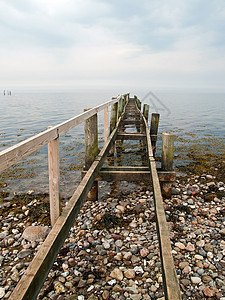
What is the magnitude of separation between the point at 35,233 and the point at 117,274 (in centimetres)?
181

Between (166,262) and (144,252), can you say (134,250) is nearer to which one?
(144,252)

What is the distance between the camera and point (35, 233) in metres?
4.13

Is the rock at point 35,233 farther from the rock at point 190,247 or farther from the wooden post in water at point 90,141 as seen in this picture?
the rock at point 190,247

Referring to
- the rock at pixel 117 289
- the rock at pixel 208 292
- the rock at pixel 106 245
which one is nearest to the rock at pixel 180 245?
the rock at pixel 208 292

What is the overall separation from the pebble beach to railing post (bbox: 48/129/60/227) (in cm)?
96

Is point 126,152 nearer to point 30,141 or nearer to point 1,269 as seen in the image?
point 1,269

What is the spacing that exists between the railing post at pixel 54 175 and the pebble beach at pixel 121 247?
96 centimetres

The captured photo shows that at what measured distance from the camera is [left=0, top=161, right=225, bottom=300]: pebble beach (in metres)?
2.96

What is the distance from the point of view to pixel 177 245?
382cm

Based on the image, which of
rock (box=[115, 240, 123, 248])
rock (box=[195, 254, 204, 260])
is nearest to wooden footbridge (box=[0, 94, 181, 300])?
rock (box=[115, 240, 123, 248])

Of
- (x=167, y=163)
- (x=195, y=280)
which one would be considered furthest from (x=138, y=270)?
(x=167, y=163)

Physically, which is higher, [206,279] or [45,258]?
[45,258]

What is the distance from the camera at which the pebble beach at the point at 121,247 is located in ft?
9.71

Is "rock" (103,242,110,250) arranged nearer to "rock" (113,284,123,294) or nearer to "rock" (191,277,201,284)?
"rock" (113,284,123,294)
